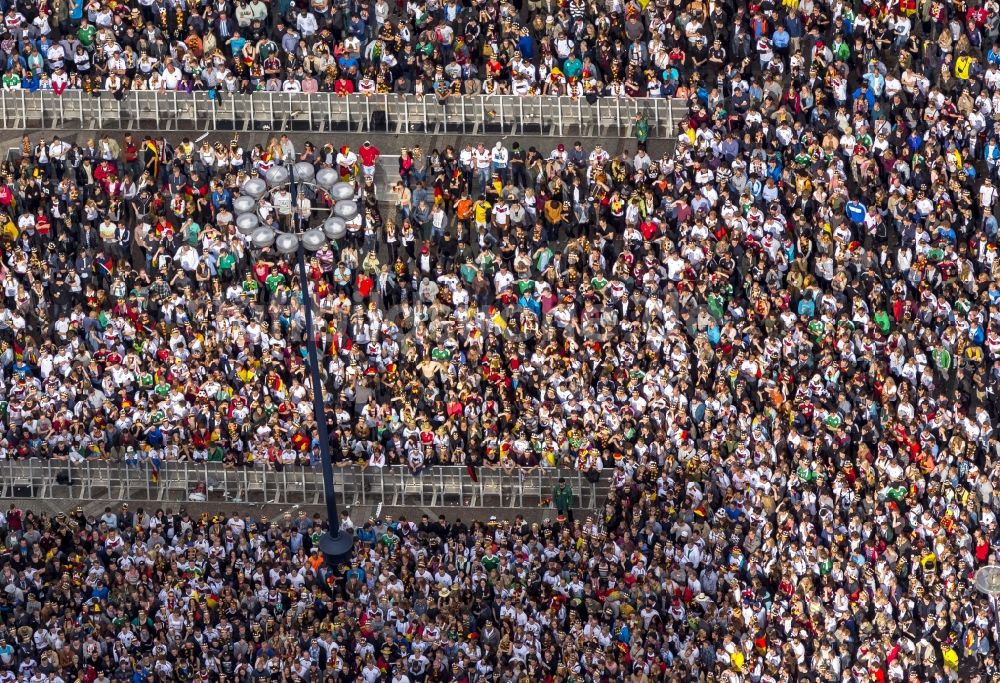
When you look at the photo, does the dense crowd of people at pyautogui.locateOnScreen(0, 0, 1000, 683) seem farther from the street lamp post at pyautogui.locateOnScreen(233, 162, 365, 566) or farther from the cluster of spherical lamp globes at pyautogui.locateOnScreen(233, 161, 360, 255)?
the cluster of spherical lamp globes at pyautogui.locateOnScreen(233, 161, 360, 255)

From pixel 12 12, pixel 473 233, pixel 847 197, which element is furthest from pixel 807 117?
pixel 12 12

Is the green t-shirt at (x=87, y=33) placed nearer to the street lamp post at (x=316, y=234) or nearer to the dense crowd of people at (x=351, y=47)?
the dense crowd of people at (x=351, y=47)

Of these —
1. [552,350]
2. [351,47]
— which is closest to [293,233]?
[552,350]

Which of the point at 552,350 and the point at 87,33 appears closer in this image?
the point at 552,350

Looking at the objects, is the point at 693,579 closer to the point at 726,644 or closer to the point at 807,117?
the point at 726,644

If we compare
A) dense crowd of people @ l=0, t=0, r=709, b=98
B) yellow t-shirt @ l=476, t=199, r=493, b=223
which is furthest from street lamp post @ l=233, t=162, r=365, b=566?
dense crowd of people @ l=0, t=0, r=709, b=98

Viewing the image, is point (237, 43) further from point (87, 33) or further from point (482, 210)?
point (482, 210)
